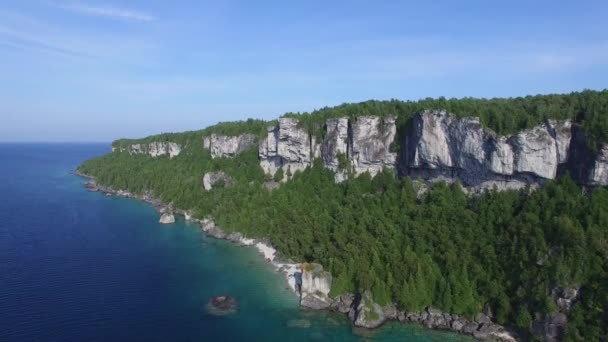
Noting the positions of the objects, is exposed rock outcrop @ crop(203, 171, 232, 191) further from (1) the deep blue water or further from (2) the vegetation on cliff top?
(2) the vegetation on cliff top

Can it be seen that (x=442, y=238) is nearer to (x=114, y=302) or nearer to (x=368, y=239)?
(x=368, y=239)

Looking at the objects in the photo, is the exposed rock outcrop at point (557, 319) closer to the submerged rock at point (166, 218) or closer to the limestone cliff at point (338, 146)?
the limestone cliff at point (338, 146)

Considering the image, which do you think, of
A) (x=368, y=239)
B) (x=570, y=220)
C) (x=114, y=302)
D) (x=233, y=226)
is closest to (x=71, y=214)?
(x=233, y=226)

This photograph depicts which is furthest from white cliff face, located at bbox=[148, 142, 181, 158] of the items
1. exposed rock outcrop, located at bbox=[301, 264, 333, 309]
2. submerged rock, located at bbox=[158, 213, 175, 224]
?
exposed rock outcrop, located at bbox=[301, 264, 333, 309]

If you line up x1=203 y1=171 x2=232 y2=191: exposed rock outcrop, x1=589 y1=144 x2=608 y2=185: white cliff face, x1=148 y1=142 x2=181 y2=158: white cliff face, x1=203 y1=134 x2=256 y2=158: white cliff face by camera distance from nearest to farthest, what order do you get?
1. x1=589 y1=144 x2=608 y2=185: white cliff face
2. x1=203 y1=171 x2=232 y2=191: exposed rock outcrop
3. x1=203 y1=134 x2=256 y2=158: white cliff face
4. x1=148 y1=142 x2=181 y2=158: white cliff face

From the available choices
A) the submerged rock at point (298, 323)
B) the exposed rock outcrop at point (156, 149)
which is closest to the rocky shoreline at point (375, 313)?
the submerged rock at point (298, 323)

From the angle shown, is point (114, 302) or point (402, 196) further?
point (402, 196)
